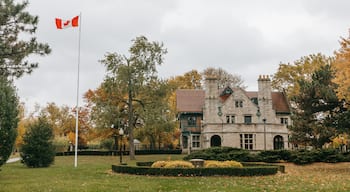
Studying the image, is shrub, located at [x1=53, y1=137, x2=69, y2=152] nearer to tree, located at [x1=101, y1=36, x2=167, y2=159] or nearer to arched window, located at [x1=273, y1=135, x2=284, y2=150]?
tree, located at [x1=101, y1=36, x2=167, y2=159]

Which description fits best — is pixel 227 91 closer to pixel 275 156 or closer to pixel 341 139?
pixel 341 139

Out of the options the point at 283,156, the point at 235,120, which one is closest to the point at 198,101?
the point at 235,120

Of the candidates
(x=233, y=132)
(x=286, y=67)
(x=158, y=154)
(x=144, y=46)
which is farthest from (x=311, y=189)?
(x=286, y=67)

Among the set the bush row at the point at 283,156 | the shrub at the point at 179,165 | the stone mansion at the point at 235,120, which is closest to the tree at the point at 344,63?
the shrub at the point at 179,165

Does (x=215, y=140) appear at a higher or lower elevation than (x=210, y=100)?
lower

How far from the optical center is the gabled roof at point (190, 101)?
153ft

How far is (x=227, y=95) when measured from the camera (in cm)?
4597

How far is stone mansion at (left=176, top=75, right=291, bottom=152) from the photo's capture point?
43031mm

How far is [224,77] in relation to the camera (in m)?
59.6

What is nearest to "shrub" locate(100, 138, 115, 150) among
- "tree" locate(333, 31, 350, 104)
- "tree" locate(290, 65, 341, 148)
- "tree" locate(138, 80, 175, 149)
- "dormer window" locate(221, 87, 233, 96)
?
"tree" locate(138, 80, 175, 149)

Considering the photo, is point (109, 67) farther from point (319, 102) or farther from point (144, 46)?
point (319, 102)

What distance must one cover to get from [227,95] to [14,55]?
96.4ft

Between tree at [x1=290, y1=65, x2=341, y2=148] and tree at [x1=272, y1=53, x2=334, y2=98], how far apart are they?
655 inches

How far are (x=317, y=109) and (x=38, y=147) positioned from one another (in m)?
20.9
